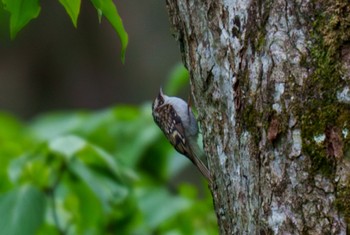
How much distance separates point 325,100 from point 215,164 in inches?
16.6

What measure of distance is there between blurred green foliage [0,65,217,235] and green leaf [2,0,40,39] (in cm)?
108

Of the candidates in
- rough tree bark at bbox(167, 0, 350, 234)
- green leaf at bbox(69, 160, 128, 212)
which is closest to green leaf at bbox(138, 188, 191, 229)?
green leaf at bbox(69, 160, 128, 212)

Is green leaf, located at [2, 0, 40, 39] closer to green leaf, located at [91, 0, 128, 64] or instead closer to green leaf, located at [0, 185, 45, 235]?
green leaf, located at [91, 0, 128, 64]

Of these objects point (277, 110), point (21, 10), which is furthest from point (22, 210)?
point (277, 110)

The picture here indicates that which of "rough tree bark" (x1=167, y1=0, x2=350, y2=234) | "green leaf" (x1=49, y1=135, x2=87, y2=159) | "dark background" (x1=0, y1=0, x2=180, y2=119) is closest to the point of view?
"rough tree bark" (x1=167, y1=0, x2=350, y2=234)

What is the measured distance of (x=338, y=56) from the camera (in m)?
2.17

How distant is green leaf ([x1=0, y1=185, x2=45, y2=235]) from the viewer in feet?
10.6

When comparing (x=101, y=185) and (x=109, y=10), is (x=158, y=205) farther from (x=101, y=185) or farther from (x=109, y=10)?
(x=109, y=10)

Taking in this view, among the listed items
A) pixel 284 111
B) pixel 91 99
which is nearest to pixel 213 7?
pixel 284 111

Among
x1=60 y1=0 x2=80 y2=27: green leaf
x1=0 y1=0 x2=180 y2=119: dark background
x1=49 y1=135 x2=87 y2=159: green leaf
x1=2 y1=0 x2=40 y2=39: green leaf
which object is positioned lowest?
x1=60 y1=0 x2=80 y2=27: green leaf

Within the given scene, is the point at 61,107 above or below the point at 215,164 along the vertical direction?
above

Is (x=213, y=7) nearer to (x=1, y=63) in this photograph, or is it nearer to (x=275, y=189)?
(x=275, y=189)

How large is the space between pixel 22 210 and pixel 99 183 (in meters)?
0.34

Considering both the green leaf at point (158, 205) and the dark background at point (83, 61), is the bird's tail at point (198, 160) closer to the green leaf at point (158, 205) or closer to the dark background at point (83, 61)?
the green leaf at point (158, 205)
